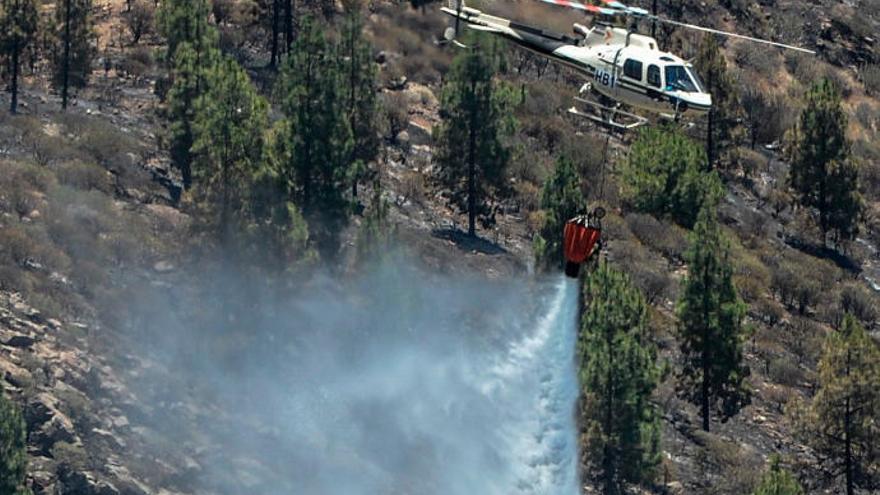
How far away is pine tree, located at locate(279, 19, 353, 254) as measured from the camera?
84.9m

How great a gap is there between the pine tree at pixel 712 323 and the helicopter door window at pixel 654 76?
13050 mm

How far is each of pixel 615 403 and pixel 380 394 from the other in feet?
29.5

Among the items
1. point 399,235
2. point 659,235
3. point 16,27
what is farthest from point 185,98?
point 659,235

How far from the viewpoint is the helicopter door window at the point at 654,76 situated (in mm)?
73375

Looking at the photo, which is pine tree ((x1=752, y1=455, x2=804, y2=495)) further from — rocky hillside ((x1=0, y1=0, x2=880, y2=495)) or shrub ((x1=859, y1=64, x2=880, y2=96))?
shrub ((x1=859, y1=64, x2=880, y2=96))

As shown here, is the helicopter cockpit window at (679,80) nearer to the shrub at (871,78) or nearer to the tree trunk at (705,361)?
the tree trunk at (705,361)

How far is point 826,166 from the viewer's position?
109 metres

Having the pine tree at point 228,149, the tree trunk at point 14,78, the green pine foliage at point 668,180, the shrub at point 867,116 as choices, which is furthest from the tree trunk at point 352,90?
the shrub at point 867,116

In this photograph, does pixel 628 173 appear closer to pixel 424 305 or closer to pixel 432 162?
pixel 432 162

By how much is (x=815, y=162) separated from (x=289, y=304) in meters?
36.5

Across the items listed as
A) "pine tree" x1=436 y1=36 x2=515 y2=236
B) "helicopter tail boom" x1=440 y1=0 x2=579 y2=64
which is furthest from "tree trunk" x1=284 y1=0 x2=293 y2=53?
"helicopter tail boom" x1=440 y1=0 x2=579 y2=64

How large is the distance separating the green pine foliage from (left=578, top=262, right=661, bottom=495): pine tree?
87.6ft

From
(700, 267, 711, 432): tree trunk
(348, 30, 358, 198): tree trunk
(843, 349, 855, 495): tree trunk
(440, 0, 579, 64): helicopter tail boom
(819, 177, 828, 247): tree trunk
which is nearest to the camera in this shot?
(440, 0, 579, 64): helicopter tail boom

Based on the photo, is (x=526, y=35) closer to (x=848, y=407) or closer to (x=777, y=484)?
(x=777, y=484)
